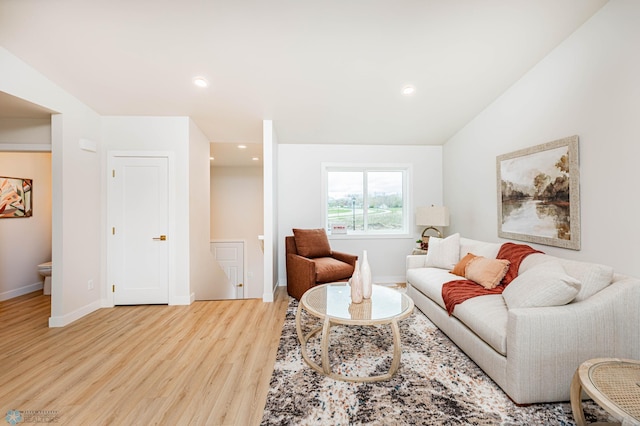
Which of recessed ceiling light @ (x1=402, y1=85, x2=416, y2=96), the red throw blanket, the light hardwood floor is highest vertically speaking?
recessed ceiling light @ (x1=402, y1=85, x2=416, y2=96)

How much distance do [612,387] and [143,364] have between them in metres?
2.92

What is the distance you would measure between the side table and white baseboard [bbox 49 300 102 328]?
425 centimetres

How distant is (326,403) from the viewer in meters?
1.65

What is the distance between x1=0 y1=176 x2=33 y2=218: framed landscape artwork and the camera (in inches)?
150

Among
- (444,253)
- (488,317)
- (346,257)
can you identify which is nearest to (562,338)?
(488,317)

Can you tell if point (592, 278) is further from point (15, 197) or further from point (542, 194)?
point (15, 197)

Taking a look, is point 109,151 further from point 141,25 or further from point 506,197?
point 506,197

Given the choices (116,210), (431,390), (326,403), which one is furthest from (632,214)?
(116,210)

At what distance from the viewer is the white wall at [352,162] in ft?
14.6

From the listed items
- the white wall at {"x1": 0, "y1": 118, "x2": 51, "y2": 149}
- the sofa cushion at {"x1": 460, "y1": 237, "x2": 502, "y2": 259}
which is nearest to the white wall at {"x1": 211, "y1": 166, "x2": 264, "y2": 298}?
the white wall at {"x1": 0, "y1": 118, "x2": 51, "y2": 149}

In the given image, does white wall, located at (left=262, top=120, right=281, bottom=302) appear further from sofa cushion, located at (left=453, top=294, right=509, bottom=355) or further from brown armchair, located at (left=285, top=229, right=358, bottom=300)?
sofa cushion, located at (left=453, top=294, right=509, bottom=355)

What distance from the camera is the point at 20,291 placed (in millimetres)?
3908

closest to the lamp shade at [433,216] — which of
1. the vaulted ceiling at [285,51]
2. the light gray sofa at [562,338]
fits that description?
the vaulted ceiling at [285,51]

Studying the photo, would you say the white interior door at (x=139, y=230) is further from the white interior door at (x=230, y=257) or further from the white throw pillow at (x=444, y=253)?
the white throw pillow at (x=444, y=253)
